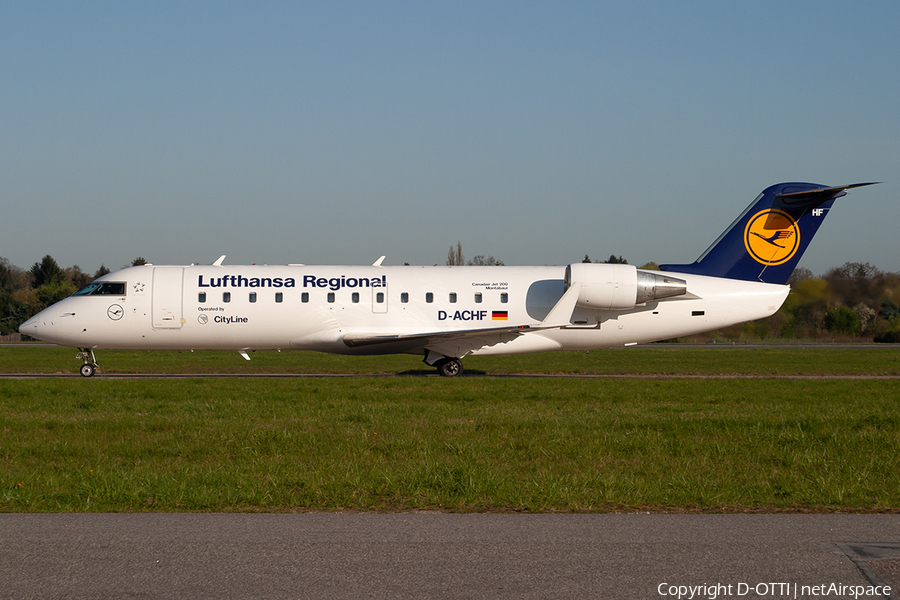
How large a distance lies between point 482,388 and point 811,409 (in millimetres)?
8028

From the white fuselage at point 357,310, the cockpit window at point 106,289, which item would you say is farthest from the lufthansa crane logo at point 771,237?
the cockpit window at point 106,289

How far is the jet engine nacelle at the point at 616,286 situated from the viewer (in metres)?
25.7

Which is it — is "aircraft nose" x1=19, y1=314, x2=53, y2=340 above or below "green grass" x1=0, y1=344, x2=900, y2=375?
above

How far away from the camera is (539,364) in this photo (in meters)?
35.8

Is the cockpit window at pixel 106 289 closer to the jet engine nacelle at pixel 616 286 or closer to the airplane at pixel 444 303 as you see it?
the airplane at pixel 444 303

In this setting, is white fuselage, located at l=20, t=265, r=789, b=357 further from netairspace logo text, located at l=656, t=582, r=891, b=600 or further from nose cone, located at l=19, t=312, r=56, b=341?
netairspace logo text, located at l=656, t=582, r=891, b=600

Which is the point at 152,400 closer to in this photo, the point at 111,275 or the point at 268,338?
the point at 268,338

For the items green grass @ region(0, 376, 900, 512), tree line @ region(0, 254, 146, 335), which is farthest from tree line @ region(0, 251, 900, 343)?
green grass @ region(0, 376, 900, 512)

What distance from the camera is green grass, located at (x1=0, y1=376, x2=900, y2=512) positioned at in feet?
28.2

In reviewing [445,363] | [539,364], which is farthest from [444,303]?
[539,364]

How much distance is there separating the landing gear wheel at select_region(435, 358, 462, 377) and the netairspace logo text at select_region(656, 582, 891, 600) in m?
20.9

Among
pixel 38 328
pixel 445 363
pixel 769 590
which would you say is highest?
pixel 38 328

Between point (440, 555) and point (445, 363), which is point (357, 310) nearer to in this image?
point (445, 363)

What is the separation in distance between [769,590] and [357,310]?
21.2 m
